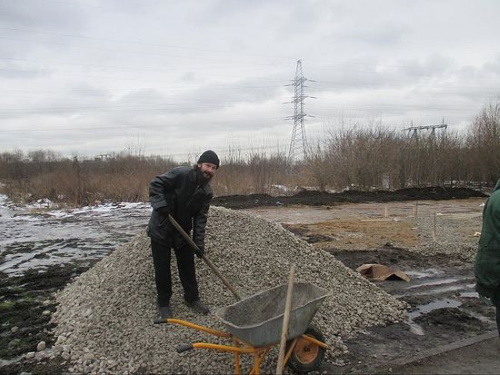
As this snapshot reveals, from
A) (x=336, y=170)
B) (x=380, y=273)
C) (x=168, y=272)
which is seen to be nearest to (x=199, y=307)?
(x=168, y=272)

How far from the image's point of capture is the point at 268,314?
4.09 m

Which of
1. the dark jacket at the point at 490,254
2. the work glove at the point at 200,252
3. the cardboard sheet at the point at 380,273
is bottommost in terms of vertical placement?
the cardboard sheet at the point at 380,273

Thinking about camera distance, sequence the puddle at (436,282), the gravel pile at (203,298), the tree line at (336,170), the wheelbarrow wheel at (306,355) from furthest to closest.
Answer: the tree line at (336,170), the puddle at (436,282), the gravel pile at (203,298), the wheelbarrow wheel at (306,355)

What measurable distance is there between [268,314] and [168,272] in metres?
1.25

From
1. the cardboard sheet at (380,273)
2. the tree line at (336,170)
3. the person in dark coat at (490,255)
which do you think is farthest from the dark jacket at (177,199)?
the tree line at (336,170)

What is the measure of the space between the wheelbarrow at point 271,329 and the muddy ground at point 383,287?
1.35 feet

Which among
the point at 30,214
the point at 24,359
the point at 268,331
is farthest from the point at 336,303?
the point at 30,214

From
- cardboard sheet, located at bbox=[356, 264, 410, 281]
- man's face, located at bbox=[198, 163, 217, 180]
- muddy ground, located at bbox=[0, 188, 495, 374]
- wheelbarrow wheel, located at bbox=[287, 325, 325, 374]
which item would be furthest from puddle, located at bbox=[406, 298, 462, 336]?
man's face, located at bbox=[198, 163, 217, 180]

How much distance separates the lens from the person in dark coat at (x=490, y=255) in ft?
9.77

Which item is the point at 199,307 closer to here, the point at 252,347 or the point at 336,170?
the point at 252,347

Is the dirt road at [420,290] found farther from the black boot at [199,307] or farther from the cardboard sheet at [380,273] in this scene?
the black boot at [199,307]

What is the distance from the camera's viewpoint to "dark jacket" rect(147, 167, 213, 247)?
4.47m

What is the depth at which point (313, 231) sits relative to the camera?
502 inches

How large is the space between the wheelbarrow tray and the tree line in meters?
20.0
